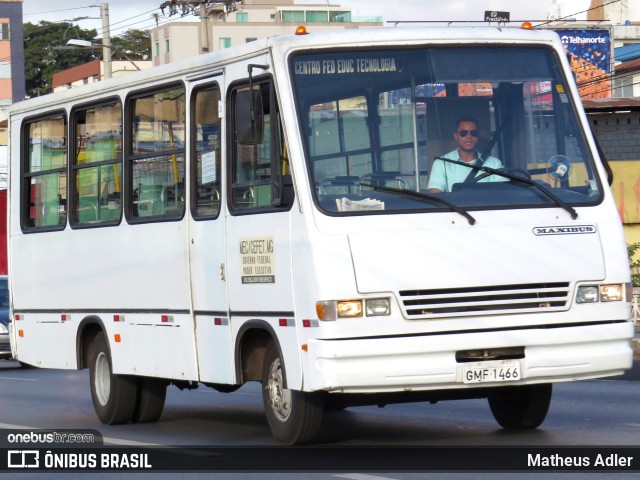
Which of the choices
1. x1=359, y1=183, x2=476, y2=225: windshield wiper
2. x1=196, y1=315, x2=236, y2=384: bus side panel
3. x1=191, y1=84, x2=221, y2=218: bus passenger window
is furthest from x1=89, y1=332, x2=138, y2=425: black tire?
x1=359, y1=183, x2=476, y2=225: windshield wiper

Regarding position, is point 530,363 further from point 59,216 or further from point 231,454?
point 59,216

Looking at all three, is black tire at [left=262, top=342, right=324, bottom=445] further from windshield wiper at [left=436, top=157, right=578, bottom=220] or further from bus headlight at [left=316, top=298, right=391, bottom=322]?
windshield wiper at [left=436, top=157, right=578, bottom=220]

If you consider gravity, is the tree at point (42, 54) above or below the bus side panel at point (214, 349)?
above

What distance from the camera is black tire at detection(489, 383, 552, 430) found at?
475 inches

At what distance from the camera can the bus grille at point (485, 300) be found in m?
10.4

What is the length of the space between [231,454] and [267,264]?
1.45 meters

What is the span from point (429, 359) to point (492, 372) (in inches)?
18.1

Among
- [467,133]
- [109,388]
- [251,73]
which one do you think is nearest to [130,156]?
[109,388]

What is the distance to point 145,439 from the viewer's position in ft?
42.5

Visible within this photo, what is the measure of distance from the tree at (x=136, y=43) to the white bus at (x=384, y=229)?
340ft

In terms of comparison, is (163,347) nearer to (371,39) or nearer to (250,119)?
(250,119)

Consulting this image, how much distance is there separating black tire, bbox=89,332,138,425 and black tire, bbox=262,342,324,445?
3046mm
